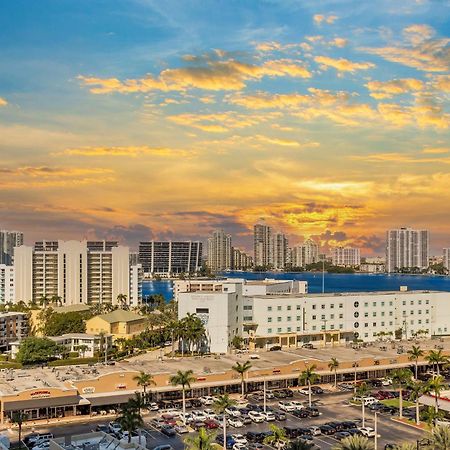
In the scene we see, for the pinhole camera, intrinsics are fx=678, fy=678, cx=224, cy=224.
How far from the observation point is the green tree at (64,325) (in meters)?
91.2

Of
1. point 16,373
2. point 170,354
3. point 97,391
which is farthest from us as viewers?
point 170,354

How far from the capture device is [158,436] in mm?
45219

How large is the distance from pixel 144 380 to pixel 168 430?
664 cm

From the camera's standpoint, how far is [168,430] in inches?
1812

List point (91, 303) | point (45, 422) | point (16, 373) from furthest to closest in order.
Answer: point (91, 303) < point (16, 373) < point (45, 422)

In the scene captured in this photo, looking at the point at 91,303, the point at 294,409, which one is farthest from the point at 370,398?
the point at 91,303

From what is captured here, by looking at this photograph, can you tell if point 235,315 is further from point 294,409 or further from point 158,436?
point 158,436

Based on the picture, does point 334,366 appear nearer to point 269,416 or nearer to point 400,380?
point 400,380

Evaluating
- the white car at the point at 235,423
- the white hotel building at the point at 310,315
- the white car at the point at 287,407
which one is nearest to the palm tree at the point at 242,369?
the white car at the point at 287,407

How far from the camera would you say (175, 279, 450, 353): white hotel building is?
75.3 metres

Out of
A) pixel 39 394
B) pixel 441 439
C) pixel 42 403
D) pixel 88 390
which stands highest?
pixel 441 439

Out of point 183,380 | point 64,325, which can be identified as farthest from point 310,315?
point 183,380

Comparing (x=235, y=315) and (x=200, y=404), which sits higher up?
(x=235, y=315)

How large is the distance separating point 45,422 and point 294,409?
1838cm
